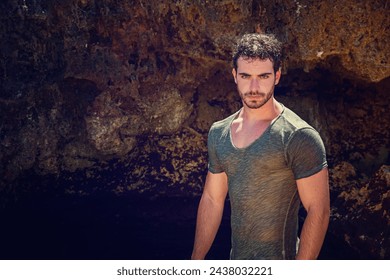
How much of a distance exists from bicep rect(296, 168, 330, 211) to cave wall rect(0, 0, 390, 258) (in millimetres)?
985

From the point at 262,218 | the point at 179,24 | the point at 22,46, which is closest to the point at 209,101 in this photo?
the point at 179,24

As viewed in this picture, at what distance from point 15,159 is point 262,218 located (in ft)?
4.93

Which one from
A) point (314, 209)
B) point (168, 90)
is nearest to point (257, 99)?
point (314, 209)

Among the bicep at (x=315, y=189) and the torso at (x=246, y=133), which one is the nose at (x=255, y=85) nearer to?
the torso at (x=246, y=133)

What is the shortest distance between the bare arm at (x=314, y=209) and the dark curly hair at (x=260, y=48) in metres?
0.40

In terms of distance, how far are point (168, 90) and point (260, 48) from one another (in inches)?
44.5

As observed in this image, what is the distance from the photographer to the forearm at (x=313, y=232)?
162 cm

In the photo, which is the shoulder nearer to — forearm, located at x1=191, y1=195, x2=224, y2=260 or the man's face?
the man's face

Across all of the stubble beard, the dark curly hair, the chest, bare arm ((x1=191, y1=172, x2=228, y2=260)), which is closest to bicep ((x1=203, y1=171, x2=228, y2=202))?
bare arm ((x1=191, y1=172, x2=228, y2=260))

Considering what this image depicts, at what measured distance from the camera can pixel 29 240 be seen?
2.74 meters

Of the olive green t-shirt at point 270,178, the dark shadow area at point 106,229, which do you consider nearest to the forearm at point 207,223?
the olive green t-shirt at point 270,178

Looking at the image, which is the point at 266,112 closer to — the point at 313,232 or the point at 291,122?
the point at 291,122

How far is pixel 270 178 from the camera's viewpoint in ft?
5.55

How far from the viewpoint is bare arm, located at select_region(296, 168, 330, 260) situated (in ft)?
5.32
